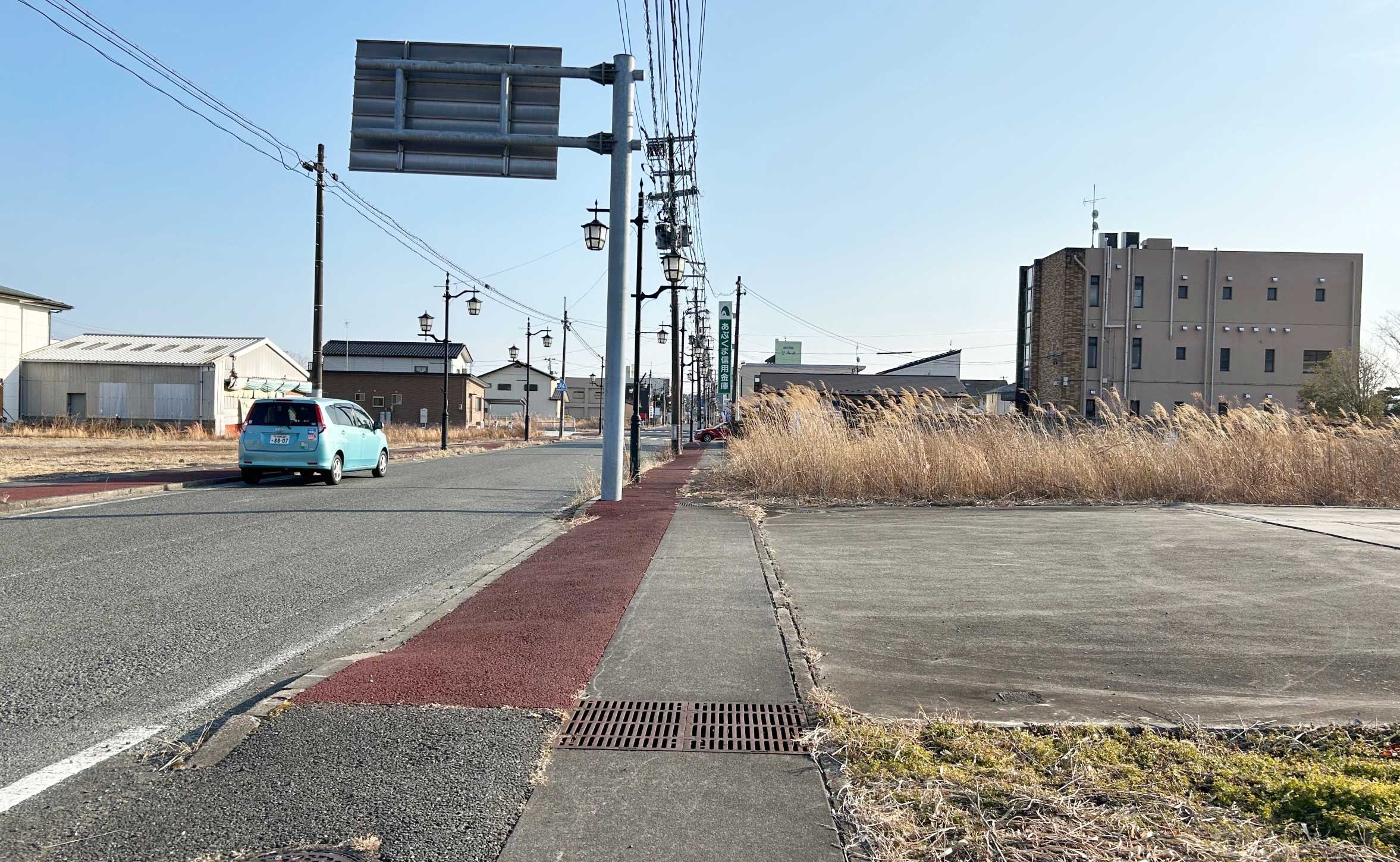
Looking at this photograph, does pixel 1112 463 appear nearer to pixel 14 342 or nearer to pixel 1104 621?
pixel 1104 621

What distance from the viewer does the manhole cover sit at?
9.26ft

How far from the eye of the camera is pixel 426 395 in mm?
66438

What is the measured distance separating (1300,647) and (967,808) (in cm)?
329

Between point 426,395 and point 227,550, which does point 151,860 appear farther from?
point 426,395

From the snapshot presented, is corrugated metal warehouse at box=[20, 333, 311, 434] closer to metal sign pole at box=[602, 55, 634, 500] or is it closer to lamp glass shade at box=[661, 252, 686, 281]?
lamp glass shade at box=[661, 252, 686, 281]

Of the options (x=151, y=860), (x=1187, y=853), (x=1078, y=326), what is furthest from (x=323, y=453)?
(x=1078, y=326)

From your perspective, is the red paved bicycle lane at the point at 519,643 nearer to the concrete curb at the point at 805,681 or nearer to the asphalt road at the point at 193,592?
the asphalt road at the point at 193,592

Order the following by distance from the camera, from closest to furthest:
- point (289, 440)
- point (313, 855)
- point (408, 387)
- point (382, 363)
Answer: point (313, 855)
point (289, 440)
point (408, 387)
point (382, 363)

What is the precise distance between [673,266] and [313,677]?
19.5 m

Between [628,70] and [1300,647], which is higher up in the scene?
[628,70]

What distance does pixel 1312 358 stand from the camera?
49719 mm

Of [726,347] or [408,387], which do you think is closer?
[726,347]

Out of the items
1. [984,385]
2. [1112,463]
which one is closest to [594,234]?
[1112,463]

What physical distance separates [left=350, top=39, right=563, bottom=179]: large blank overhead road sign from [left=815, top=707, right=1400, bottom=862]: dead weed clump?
11.1 metres
